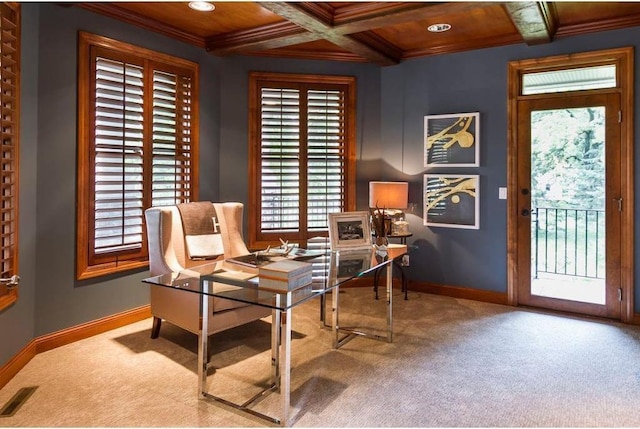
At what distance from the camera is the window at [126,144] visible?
11.2 feet

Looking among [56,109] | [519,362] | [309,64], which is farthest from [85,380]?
[309,64]

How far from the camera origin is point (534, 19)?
345cm

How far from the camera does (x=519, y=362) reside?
2.97m

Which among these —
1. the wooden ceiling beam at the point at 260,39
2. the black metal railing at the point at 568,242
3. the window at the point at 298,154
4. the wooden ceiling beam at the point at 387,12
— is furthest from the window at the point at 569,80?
the wooden ceiling beam at the point at 260,39

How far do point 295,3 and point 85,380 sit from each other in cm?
286

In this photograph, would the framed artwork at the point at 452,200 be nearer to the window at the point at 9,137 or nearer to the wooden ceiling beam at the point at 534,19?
the wooden ceiling beam at the point at 534,19

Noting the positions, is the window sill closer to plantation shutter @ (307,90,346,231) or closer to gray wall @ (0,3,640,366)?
gray wall @ (0,3,640,366)

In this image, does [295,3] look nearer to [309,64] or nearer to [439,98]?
[309,64]

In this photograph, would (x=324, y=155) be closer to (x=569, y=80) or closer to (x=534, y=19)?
(x=534, y=19)

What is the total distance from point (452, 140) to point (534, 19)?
1392 mm

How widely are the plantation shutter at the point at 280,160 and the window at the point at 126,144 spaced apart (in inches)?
32.8

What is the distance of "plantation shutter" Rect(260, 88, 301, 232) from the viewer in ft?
15.5

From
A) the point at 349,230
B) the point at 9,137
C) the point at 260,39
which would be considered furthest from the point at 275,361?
the point at 260,39

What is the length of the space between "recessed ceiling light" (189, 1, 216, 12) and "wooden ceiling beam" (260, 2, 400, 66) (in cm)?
61
